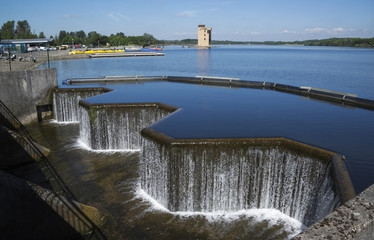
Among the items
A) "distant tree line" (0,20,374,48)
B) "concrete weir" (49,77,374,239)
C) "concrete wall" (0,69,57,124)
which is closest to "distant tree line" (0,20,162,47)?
"distant tree line" (0,20,374,48)

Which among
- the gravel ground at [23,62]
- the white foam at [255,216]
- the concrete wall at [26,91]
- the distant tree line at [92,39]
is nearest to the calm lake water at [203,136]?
the white foam at [255,216]

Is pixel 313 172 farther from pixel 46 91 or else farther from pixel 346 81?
pixel 346 81

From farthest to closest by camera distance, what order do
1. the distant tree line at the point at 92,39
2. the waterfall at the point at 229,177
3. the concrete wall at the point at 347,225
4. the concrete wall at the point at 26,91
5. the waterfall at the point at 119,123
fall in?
the distant tree line at the point at 92,39 < the concrete wall at the point at 26,91 < the waterfall at the point at 119,123 < the waterfall at the point at 229,177 < the concrete wall at the point at 347,225

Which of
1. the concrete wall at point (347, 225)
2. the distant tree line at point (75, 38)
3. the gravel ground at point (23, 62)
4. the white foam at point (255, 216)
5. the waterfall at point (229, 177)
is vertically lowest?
the white foam at point (255, 216)

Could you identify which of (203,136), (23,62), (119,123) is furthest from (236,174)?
(23,62)

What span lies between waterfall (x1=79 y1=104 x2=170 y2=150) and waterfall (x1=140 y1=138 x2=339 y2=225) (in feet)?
15.7

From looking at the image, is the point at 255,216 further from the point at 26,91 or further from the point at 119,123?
the point at 26,91

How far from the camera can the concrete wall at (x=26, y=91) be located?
16781mm

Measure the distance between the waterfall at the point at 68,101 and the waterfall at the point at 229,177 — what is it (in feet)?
35.4

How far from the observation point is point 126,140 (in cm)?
1383

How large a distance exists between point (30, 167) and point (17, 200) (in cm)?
577

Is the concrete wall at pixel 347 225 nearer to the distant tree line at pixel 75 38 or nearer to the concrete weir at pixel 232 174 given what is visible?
the concrete weir at pixel 232 174

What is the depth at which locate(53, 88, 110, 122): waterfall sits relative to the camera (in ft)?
60.2

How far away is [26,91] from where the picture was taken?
58.4ft
